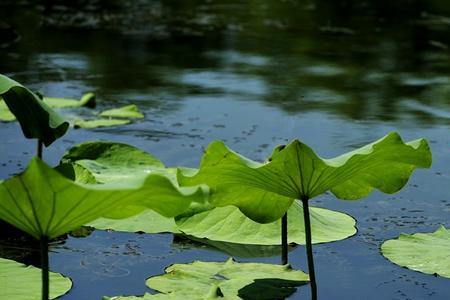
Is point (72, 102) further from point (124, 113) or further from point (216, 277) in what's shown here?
point (216, 277)

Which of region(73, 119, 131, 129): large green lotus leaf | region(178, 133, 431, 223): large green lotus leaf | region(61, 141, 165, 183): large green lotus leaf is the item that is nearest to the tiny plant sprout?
region(178, 133, 431, 223): large green lotus leaf

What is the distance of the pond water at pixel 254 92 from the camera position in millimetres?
1876

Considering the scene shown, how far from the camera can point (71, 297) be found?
167 centimetres

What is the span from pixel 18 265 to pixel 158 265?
28 centimetres

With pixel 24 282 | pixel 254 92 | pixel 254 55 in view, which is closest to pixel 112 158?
pixel 24 282

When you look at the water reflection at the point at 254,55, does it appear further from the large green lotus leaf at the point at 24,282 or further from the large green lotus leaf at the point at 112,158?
the large green lotus leaf at the point at 24,282

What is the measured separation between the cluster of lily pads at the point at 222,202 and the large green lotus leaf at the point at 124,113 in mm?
1269

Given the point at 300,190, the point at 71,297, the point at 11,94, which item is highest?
the point at 11,94

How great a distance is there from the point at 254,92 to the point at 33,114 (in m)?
2.12

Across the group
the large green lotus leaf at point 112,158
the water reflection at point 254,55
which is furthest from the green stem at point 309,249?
the water reflection at point 254,55

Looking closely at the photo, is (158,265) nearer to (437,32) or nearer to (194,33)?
(194,33)

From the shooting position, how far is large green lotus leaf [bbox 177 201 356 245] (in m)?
1.88

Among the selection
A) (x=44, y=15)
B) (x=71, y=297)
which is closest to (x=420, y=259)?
(x=71, y=297)

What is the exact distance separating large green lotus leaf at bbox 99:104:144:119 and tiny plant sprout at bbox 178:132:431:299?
5.28ft
